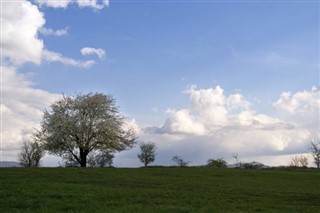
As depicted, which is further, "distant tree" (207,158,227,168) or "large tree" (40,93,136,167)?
"distant tree" (207,158,227,168)

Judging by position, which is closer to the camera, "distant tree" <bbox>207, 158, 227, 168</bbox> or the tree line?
the tree line

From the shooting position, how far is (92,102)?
7169 cm

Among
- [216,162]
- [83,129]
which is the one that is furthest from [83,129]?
[216,162]

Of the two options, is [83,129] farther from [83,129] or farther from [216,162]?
[216,162]

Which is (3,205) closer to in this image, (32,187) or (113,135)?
(32,187)

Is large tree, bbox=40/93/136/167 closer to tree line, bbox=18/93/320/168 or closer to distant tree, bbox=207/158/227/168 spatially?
tree line, bbox=18/93/320/168

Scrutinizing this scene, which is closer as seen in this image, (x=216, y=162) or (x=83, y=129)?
(x=83, y=129)

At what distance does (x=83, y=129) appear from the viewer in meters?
68.9

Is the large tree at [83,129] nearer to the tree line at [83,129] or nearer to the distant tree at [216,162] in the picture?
the tree line at [83,129]

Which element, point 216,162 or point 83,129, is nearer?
point 83,129

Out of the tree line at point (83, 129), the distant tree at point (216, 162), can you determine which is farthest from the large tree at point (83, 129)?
the distant tree at point (216, 162)

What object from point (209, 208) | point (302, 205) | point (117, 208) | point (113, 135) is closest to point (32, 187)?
point (117, 208)

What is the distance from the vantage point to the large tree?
227 ft

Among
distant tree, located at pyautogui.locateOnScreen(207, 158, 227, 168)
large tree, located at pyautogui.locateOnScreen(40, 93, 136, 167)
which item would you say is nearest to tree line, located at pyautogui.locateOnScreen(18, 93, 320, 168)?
large tree, located at pyautogui.locateOnScreen(40, 93, 136, 167)
